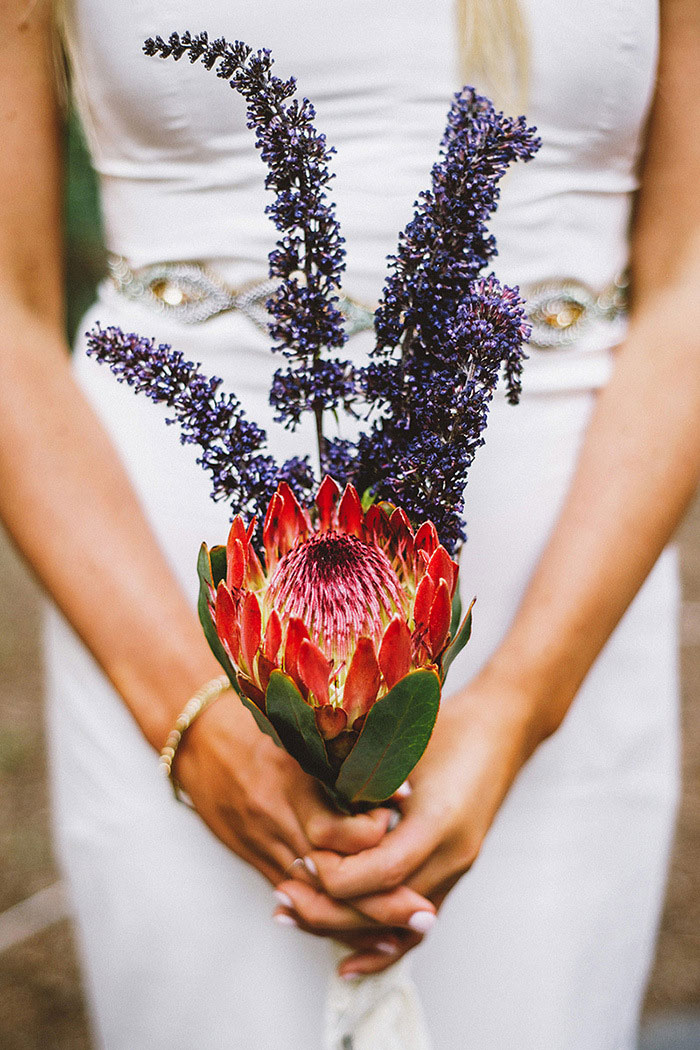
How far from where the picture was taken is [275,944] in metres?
1.01

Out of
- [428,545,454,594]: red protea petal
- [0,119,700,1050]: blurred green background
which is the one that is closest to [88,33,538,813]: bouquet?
[428,545,454,594]: red protea petal

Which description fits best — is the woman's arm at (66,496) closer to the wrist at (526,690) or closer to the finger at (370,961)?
the finger at (370,961)

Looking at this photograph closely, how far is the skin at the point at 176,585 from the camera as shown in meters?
0.77

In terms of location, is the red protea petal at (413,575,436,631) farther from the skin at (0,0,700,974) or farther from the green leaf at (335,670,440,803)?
the skin at (0,0,700,974)

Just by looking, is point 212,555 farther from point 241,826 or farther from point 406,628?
point 241,826

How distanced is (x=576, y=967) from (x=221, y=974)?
1.36ft

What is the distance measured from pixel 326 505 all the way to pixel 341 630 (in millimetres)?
97

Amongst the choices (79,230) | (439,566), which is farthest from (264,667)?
(79,230)

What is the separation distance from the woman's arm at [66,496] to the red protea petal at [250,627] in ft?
0.84

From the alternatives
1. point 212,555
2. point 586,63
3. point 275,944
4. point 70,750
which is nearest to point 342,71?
point 586,63

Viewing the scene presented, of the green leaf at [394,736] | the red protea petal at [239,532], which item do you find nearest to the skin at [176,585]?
the green leaf at [394,736]

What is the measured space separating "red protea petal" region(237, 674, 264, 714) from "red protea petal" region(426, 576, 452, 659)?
0.11 meters

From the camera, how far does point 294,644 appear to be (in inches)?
20.5

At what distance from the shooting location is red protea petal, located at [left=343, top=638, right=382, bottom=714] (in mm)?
513
